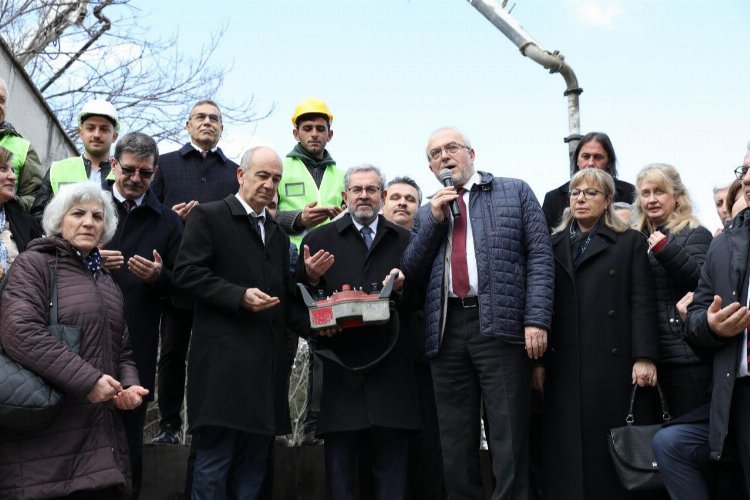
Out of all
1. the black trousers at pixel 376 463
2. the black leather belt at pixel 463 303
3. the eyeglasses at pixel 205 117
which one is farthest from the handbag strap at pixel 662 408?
the eyeglasses at pixel 205 117

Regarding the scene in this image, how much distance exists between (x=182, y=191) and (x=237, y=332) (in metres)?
1.74

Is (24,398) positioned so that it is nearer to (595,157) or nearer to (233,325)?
(233,325)

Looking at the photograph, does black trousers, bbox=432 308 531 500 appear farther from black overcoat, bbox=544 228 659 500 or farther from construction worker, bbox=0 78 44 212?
construction worker, bbox=0 78 44 212

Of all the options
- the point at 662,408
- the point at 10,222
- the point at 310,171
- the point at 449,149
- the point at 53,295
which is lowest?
the point at 662,408

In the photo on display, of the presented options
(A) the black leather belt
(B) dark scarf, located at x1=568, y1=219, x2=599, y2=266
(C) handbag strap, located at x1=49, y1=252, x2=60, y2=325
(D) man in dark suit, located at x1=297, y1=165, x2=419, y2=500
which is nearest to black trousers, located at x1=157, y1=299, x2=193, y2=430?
(D) man in dark suit, located at x1=297, y1=165, x2=419, y2=500

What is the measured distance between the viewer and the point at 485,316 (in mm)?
4832

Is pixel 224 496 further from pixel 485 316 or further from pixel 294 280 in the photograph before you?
pixel 485 316

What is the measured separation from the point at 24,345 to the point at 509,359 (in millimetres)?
2437

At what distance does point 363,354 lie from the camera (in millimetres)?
5246

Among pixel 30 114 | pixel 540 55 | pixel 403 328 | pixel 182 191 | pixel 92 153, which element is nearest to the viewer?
pixel 403 328

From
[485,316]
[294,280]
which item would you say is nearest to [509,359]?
[485,316]

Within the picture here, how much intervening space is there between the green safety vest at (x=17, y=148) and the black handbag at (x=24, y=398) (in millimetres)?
2129

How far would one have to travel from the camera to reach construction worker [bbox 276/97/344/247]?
21.3 feet

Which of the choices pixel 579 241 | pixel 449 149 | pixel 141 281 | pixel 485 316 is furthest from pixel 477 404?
pixel 141 281
